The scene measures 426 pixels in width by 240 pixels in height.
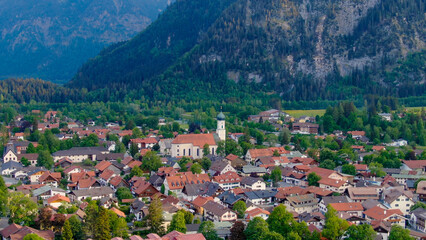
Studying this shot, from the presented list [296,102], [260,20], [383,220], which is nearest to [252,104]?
[296,102]

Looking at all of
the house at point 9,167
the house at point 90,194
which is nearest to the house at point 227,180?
the house at point 90,194

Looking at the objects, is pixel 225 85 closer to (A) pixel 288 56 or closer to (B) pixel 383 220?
(A) pixel 288 56

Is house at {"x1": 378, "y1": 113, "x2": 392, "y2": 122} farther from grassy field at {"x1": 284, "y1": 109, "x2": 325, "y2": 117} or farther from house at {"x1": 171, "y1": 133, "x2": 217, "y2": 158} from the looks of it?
house at {"x1": 171, "y1": 133, "x2": 217, "y2": 158}

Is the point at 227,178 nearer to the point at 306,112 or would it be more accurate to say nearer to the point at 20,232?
the point at 20,232

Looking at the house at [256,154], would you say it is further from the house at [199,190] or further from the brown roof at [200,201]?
the brown roof at [200,201]

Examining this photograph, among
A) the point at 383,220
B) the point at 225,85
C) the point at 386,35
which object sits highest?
the point at 386,35

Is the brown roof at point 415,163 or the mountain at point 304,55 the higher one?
the mountain at point 304,55

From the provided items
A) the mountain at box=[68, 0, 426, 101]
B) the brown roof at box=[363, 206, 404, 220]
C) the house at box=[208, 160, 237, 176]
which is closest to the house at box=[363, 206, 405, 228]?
the brown roof at box=[363, 206, 404, 220]
